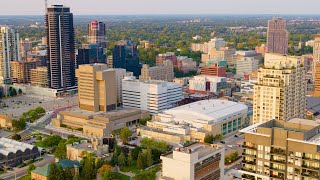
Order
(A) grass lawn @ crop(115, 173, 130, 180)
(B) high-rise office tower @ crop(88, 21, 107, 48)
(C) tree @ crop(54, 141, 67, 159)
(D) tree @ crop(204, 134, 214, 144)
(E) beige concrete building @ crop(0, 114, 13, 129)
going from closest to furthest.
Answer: (A) grass lawn @ crop(115, 173, 130, 180) → (C) tree @ crop(54, 141, 67, 159) → (D) tree @ crop(204, 134, 214, 144) → (E) beige concrete building @ crop(0, 114, 13, 129) → (B) high-rise office tower @ crop(88, 21, 107, 48)

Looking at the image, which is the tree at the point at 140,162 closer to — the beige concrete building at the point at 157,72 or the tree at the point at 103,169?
the tree at the point at 103,169

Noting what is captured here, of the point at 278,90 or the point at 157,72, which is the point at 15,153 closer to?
the point at 278,90

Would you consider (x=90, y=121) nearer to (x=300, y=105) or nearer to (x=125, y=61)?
(x=300, y=105)

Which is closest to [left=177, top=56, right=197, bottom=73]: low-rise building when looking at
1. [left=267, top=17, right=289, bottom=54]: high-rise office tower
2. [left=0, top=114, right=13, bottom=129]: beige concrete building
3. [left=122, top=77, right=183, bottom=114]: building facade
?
[left=267, top=17, right=289, bottom=54]: high-rise office tower

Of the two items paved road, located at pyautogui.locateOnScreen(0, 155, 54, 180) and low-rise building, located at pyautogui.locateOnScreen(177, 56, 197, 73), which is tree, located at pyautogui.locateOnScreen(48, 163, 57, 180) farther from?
low-rise building, located at pyautogui.locateOnScreen(177, 56, 197, 73)

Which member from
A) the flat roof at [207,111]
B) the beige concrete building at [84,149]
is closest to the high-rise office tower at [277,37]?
the flat roof at [207,111]

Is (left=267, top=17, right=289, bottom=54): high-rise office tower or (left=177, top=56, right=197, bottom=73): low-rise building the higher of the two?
(left=267, top=17, right=289, bottom=54): high-rise office tower
